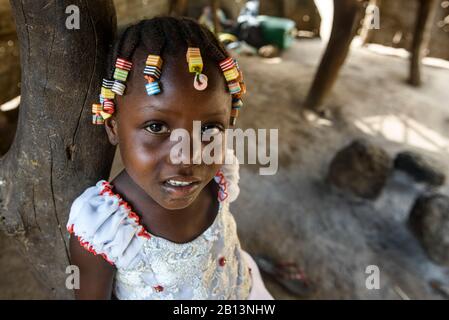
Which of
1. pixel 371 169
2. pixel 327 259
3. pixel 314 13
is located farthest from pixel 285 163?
pixel 314 13

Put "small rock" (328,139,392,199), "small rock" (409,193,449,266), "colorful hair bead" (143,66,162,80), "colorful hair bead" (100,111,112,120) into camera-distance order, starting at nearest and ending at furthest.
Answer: "colorful hair bead" (143,66,162,80)
"colorful hair bead" (100,111,112,120)
"small rock" (409,193,449,266)
"small rock" (328,139,392,199)

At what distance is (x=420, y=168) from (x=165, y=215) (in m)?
3.30

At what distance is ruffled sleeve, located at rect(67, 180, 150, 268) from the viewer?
108cm

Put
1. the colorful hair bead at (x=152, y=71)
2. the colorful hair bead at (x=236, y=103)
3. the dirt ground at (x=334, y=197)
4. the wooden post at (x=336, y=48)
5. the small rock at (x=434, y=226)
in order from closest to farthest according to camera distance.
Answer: the colorful hair bead at (x=152, y=71), the colorful hair bead at (x=236, y=103), the dirt ground at (x=334, y=197), the small rock at (x=434, y=226), the wooden post at (x=336, y=48)

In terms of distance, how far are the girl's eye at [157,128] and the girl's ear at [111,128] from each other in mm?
148

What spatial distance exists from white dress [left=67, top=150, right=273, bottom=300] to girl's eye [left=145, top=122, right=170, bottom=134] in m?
0.28

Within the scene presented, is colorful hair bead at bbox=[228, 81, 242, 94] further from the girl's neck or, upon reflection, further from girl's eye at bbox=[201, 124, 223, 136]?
the girl's neck

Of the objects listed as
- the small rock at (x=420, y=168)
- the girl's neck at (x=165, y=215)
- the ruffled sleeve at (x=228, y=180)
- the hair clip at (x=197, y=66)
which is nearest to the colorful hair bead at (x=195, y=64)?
the hair clip at (x=197, y=66)

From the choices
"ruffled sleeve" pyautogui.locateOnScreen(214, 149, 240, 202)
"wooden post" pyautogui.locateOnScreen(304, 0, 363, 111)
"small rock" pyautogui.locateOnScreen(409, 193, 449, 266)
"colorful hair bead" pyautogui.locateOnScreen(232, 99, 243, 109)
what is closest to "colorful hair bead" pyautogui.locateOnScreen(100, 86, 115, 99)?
"colorful hair bead" pyautogui.locateOnScreen(232, 99, 243, 109)

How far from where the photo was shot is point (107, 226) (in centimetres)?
109

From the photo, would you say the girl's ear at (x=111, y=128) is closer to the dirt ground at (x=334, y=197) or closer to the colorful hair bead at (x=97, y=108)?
the colorful hair bead at (x=97, y=108)

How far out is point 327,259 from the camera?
117 inches

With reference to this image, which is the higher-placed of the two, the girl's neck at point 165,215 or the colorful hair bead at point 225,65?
the colorful hair bead at point 225,65

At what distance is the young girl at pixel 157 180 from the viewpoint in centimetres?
96
